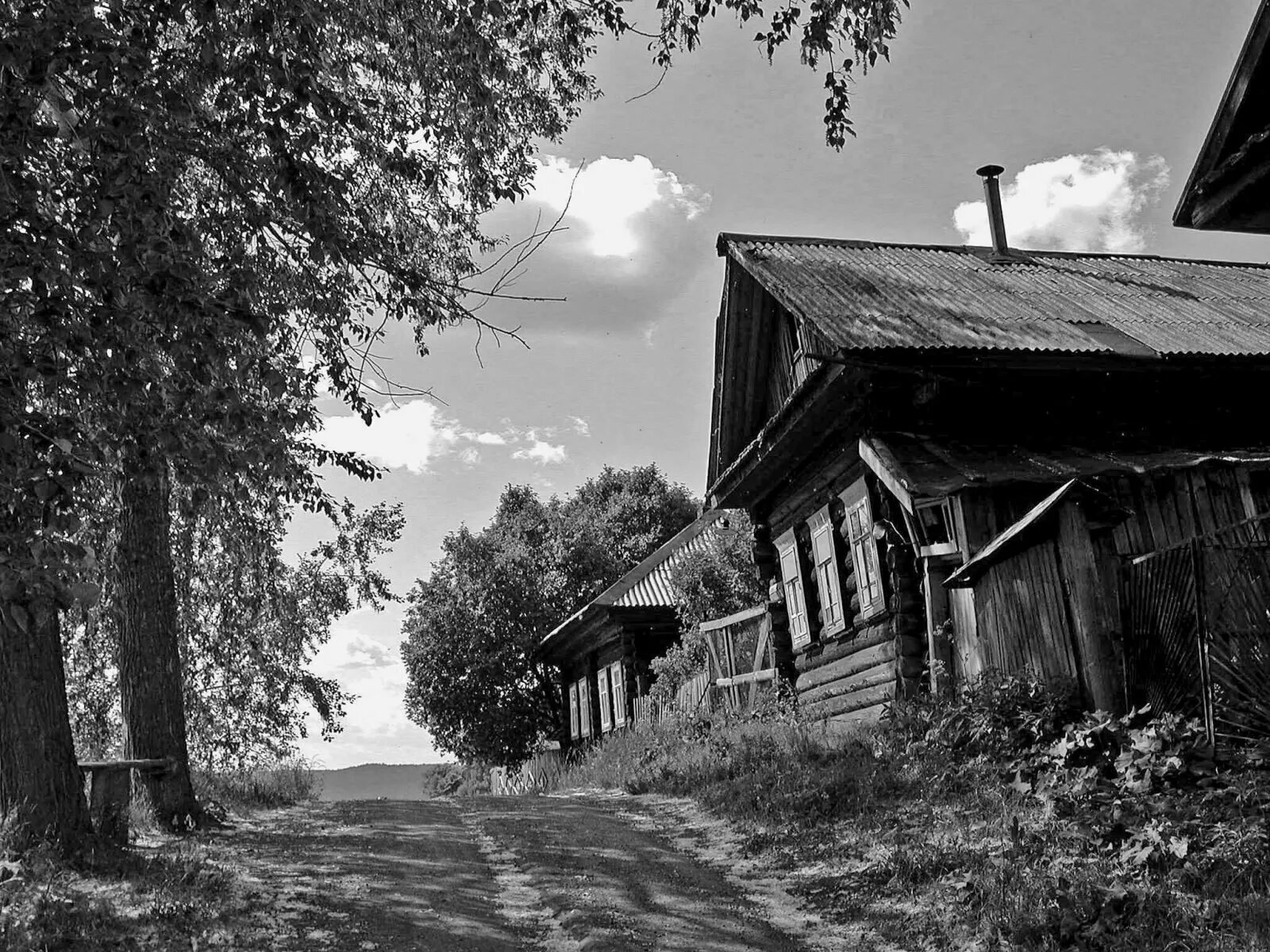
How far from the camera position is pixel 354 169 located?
413 inches

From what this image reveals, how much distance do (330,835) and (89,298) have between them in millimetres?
5756

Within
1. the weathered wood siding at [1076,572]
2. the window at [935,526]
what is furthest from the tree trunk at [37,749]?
Result: the window at [935,526]

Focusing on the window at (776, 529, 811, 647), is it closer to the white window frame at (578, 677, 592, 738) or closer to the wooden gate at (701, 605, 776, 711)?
the wooden gate at (701, 605, 776, 711)

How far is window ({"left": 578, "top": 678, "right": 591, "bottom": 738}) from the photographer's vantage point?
2759 centimetres

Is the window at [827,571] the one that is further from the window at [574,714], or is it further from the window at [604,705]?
the window at [574,714]

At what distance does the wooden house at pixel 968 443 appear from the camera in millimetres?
8758

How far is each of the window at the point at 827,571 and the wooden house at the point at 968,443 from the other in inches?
1.7

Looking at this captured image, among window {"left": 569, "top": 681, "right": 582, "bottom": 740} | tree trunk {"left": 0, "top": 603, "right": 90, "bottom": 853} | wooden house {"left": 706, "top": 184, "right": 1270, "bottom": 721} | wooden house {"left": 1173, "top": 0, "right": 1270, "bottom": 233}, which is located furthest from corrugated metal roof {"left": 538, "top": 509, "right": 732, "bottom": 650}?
tree trunk {"left": 0, "top": 603, "right": 90, "bottom": 853}

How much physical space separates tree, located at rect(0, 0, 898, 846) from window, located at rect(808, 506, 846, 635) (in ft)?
22.2

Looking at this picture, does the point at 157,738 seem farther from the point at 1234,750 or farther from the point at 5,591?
the point at 1234,750

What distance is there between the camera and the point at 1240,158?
6.46m

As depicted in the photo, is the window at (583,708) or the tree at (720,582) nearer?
the tree at (720,582)

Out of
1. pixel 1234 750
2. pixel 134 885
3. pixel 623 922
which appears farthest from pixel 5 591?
pixel 1234 750

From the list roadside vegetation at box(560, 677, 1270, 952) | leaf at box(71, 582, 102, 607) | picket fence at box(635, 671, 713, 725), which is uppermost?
leaf at box(71, 582, 102, 607)
